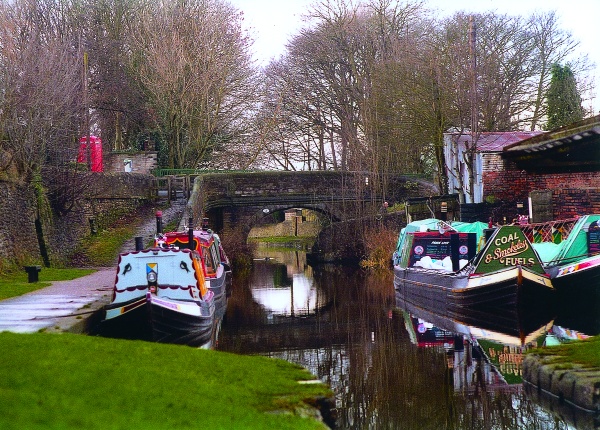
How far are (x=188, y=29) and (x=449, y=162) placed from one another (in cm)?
1323

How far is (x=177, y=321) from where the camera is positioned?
16.7 m

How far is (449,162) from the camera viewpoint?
4031cm

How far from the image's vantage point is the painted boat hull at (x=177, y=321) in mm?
16219

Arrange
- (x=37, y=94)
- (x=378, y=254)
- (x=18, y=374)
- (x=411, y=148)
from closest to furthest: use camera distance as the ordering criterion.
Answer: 1. (x=18, y=374)
2. (x=37, y=94)
3. (x=378, y=254)
4. (x=411, y=148)

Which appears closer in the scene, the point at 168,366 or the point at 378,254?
the point at 168,366

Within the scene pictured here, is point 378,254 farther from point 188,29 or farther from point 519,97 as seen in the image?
point 188,29

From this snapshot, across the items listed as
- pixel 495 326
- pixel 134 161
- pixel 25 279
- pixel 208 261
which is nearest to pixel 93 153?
pixel 134 161

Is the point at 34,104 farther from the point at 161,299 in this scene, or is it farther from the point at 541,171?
the point at 541,171

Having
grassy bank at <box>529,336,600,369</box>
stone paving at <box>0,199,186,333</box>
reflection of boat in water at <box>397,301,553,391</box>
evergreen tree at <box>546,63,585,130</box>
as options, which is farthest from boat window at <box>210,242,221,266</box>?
evergreen tree at <box>546,63,585,130</box>

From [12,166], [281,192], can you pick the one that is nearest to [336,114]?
[281,192]

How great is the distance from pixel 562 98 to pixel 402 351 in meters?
25.5

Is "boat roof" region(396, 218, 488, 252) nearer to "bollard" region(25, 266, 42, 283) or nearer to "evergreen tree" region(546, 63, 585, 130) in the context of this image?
"bollard" region(25, 266, 42, 283)

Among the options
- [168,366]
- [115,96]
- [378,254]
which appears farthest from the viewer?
[115,96]

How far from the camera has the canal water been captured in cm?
1040
